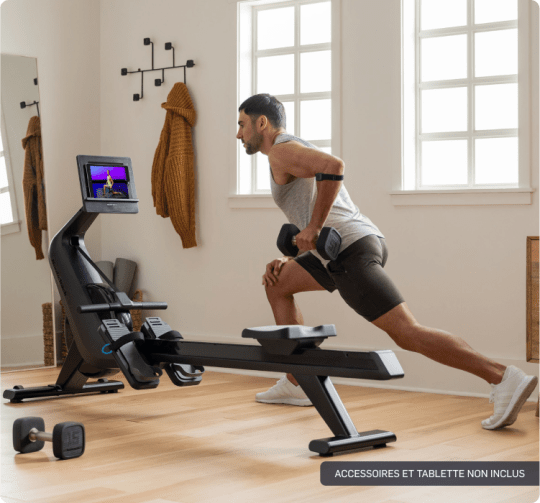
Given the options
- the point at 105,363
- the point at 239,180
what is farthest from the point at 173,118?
the point at 105,363

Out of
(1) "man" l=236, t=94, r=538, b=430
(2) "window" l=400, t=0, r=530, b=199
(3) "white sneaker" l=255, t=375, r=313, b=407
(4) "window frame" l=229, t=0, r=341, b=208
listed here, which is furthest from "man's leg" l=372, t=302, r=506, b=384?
(4) "window frame" l=229, t=0, r=341, b=208

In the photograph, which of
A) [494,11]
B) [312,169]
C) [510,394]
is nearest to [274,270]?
[312,169]

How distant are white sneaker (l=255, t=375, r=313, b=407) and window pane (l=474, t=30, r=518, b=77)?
1.87 metres

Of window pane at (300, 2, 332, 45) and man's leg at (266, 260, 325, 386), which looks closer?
man's leg at (266, 260, 325, 386)

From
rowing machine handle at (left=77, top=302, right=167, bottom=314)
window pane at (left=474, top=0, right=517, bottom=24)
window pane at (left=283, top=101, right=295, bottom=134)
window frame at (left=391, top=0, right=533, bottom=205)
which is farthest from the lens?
window pane at (left=283, top=101, right=295, bottom=134)

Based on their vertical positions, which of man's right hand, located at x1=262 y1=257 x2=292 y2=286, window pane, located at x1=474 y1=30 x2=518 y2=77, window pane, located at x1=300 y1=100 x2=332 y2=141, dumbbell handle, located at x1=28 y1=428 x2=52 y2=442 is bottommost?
dumbbell handle, located at x1=28 y1=428 x2=52 y2=442

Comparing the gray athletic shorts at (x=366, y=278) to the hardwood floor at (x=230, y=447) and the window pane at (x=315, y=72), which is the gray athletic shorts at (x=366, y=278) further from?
the window pane at (x=315, y=72)

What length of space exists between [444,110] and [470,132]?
19 centimetres

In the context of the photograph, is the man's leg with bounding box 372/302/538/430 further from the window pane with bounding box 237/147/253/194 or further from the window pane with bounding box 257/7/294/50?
the window pane with bounding box 257/7/294/50

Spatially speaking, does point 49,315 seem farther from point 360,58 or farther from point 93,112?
point 360,58

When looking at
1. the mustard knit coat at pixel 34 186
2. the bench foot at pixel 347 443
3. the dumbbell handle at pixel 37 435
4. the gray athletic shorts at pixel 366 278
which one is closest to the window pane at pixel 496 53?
the gray athletic shorts at pixel 366 278

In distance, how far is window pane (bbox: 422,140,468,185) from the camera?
4.11 metres

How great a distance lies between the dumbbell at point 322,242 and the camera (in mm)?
2809

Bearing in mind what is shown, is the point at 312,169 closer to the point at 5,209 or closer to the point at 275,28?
the point at 275,28
